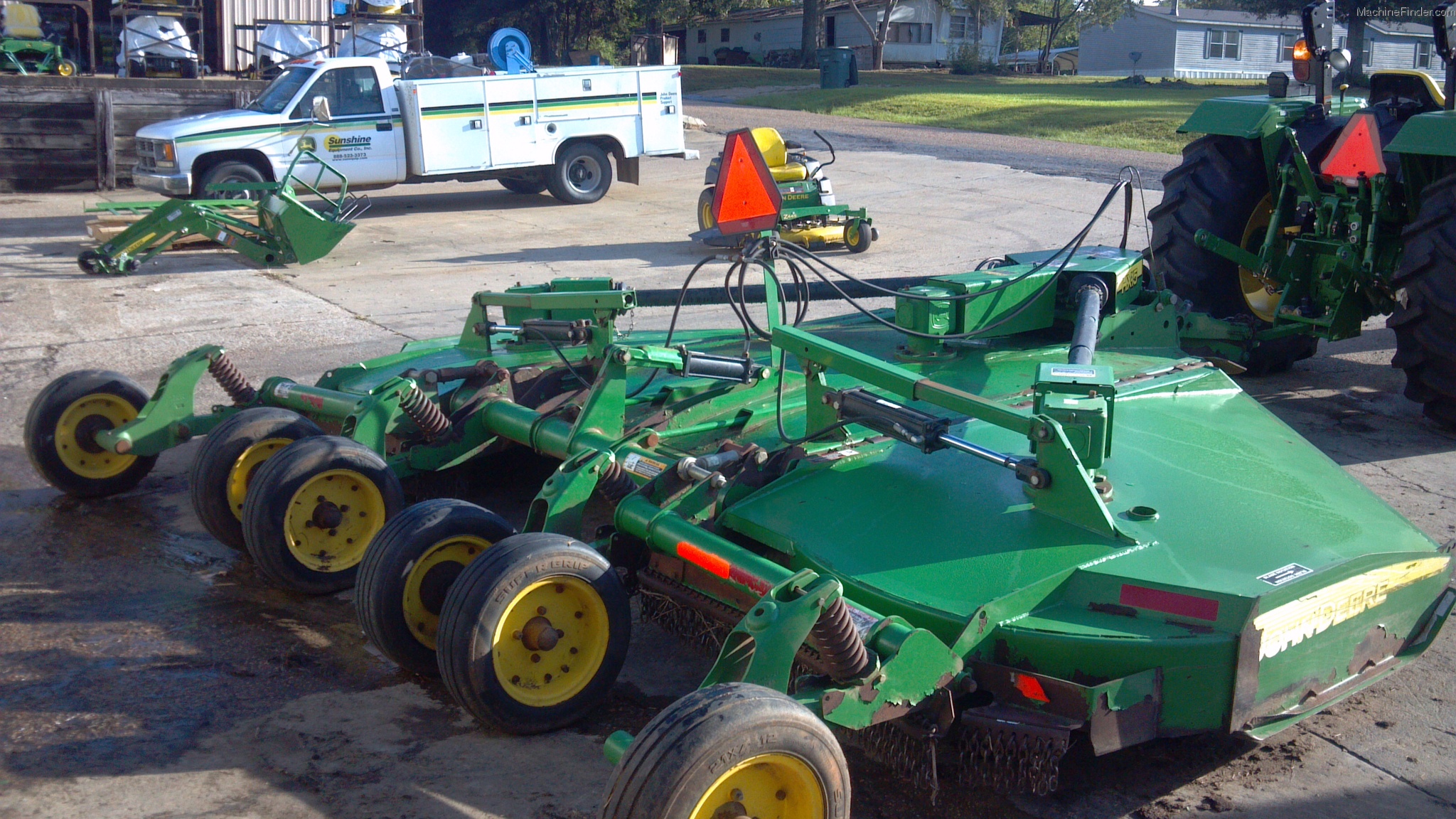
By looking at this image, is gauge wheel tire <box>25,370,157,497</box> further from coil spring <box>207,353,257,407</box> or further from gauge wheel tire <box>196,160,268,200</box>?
gauge wheel tire <box>196,160,268,200</box>

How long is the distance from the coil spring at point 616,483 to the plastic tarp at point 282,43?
68.2 ft

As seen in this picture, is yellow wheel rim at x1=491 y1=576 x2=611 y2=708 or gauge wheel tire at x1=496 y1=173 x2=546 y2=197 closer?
yellow wheel rim at x1=491 y1=576 x2=611 y2=708

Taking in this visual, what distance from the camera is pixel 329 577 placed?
480 cm

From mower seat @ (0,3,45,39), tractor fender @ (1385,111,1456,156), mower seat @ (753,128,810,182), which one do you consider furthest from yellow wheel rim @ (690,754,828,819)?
mower seat @ (0,3,45,39)

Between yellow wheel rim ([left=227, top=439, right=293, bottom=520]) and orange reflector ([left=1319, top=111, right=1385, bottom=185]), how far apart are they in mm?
5741

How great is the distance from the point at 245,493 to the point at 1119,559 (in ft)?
10.8

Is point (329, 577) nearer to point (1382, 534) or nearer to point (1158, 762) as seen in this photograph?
point (1158, 762)

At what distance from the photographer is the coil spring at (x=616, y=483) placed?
14.1 ft

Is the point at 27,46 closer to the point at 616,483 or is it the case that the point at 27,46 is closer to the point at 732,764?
the point at 616,483

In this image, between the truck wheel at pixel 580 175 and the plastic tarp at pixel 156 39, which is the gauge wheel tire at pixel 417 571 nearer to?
the truck wheel at pixel 580 175

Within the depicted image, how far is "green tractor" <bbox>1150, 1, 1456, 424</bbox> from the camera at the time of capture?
21.7 ft

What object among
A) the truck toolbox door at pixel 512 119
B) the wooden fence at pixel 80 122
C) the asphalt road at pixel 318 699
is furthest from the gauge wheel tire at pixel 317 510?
the wooden fence at pixel 80 122

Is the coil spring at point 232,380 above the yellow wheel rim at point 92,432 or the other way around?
above

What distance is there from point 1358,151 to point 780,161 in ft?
22.6
